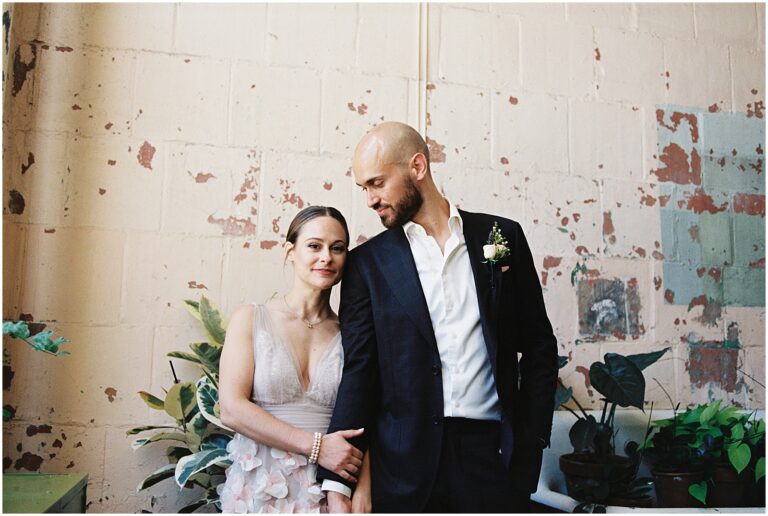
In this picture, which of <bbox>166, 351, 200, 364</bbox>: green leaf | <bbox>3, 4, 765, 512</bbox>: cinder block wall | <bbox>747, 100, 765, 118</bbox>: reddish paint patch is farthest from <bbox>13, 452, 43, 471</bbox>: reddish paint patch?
<bbox>747, 100, 765, 118</bbox>: reddish paint patch

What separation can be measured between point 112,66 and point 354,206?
1.09 metres

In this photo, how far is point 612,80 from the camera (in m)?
3.17

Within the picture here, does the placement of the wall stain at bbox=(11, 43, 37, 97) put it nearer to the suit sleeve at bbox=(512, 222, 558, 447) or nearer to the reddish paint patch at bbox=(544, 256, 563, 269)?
the suit sleeve at bbox=(512, 222, 558, 447)

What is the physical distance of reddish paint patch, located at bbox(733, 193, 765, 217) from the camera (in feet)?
10.6

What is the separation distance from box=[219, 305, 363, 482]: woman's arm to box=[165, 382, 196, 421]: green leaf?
476 millimetres

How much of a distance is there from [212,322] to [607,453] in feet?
4.90

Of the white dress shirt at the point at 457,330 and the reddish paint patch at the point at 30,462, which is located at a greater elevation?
the white dress shirt at the point at 457,330

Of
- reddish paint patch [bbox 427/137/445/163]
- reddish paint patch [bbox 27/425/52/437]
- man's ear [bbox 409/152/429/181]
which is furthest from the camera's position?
reddish paint patch [bbox 427/137/445/163]

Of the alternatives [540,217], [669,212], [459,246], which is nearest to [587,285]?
[540,217]

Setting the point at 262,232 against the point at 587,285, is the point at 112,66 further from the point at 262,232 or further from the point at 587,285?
the point at 587,285

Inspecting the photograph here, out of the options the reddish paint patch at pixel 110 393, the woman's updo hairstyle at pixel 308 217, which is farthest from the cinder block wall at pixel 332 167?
the woman's updo hairstyle at pixel 308 217

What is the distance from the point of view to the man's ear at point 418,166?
197cm

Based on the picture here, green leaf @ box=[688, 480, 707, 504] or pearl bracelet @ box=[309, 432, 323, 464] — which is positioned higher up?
pearl bracelet @ box=[309, 432, 323, 464]

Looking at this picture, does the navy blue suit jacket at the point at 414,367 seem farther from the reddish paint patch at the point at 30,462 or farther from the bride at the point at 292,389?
the reddish paint patch at the point at 30,462
